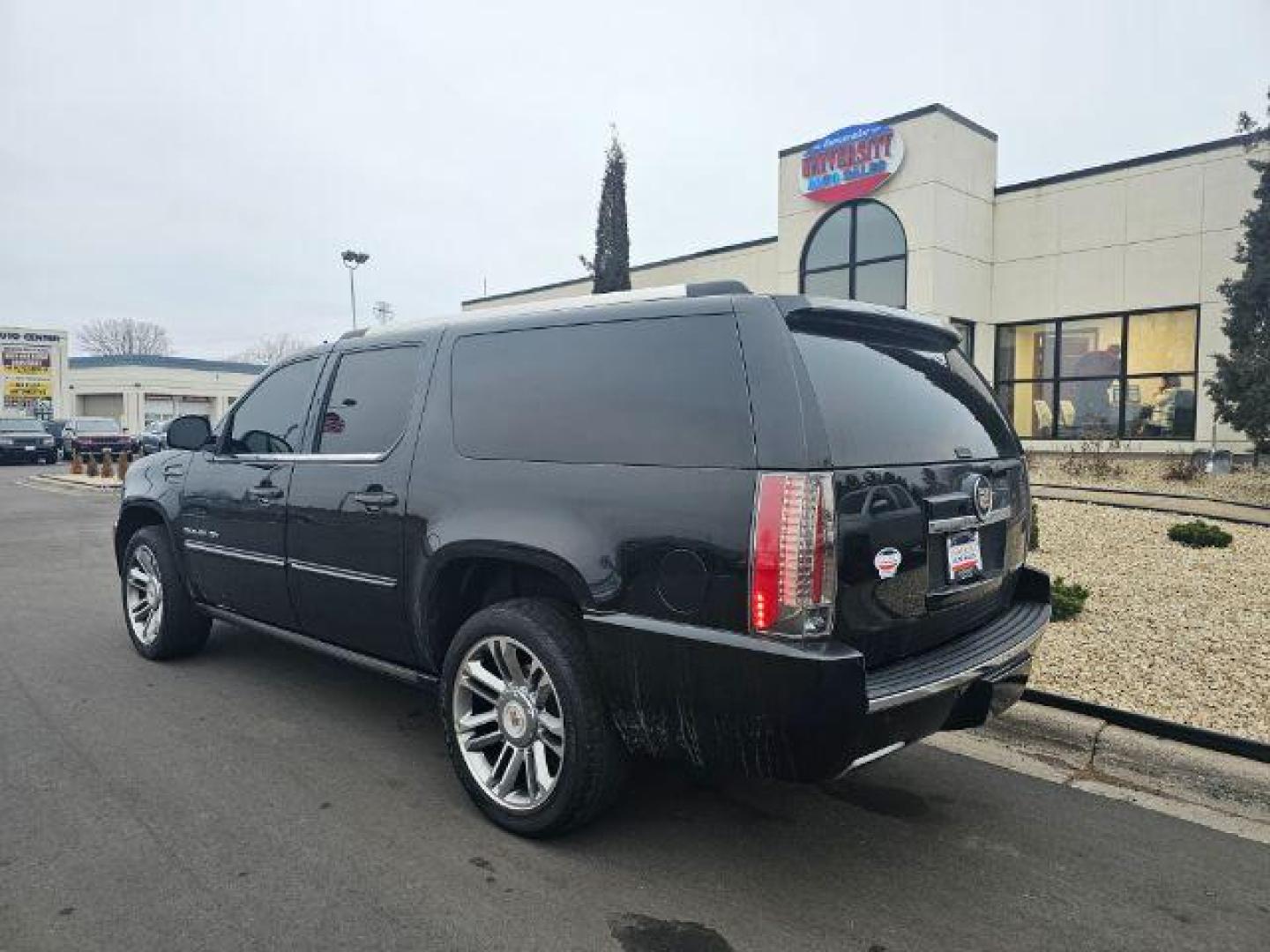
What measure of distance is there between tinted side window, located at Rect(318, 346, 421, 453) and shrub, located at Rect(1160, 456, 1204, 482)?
13.0 meters

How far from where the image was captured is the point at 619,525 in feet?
9.16

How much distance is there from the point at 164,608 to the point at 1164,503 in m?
10.7

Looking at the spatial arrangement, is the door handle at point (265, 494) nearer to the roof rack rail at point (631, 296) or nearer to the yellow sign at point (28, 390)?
the roof rack rail at point (631, 296)

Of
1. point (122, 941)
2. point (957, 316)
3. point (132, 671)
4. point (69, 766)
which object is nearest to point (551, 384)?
point (122, 941)

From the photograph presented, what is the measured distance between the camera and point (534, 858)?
2977 millimetres

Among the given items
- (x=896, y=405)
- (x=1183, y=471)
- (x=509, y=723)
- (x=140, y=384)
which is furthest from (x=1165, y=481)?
(x=140, y=384)

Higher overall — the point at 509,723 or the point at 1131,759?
the point at 509,723

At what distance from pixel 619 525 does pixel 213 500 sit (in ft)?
9.37

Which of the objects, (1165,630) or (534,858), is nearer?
(534,858)

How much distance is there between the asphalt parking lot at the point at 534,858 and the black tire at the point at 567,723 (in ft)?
0.36

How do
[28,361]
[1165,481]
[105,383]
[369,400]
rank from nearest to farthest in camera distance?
1. [369,400]
2. [1165,481]
3. [28,361]
4. [105,383]

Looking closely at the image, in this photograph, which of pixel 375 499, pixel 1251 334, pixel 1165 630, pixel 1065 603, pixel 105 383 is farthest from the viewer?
pixel 105 383

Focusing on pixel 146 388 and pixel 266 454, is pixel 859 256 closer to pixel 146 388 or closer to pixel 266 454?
pixel 266 454

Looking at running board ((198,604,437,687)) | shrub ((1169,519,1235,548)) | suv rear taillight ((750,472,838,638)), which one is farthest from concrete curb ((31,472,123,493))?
suv rear taillight ((750,472,838,638))
